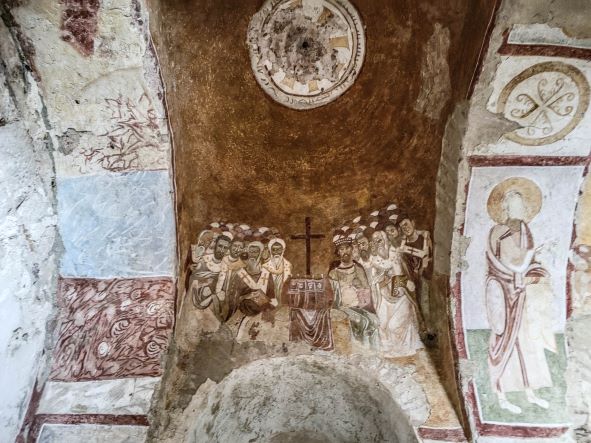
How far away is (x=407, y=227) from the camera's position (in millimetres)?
4629

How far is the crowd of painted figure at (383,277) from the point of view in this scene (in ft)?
14.6

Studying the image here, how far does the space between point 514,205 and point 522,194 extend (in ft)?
0.34

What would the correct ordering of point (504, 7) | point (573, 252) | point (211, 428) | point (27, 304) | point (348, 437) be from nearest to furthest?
point (504, 7) → point (27, 304) → point (573, 252) → point (211, 428) → point (348, 437)

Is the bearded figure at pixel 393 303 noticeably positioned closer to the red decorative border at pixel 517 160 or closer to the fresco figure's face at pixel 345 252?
the fresco figure's face at pixel 345 252

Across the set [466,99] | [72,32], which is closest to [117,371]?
[72,32]

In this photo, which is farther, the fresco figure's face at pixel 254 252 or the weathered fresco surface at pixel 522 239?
the fresco figure's face at pixel 254 252

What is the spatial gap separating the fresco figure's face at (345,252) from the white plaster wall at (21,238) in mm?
2424

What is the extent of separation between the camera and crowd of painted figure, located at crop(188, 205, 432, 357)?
14.8 ft

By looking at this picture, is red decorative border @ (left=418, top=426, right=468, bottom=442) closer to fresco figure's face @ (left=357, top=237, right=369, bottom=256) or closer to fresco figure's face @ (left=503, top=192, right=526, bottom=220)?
fresco figure's face @ (left=357, top=237, right=369, bottom=256)

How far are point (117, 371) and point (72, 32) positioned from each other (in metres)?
2.50

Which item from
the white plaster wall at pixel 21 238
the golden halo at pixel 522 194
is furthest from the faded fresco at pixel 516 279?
the white plaster wall at pixel 21 238

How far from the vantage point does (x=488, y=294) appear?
13.6 feet

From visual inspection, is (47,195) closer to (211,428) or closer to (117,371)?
(117,371)

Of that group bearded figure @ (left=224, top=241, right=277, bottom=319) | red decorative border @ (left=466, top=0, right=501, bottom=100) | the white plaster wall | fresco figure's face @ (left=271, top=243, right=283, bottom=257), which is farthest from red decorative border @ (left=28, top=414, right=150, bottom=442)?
red decorative border @ (left=466, top=0, right=501, bottom=100)
